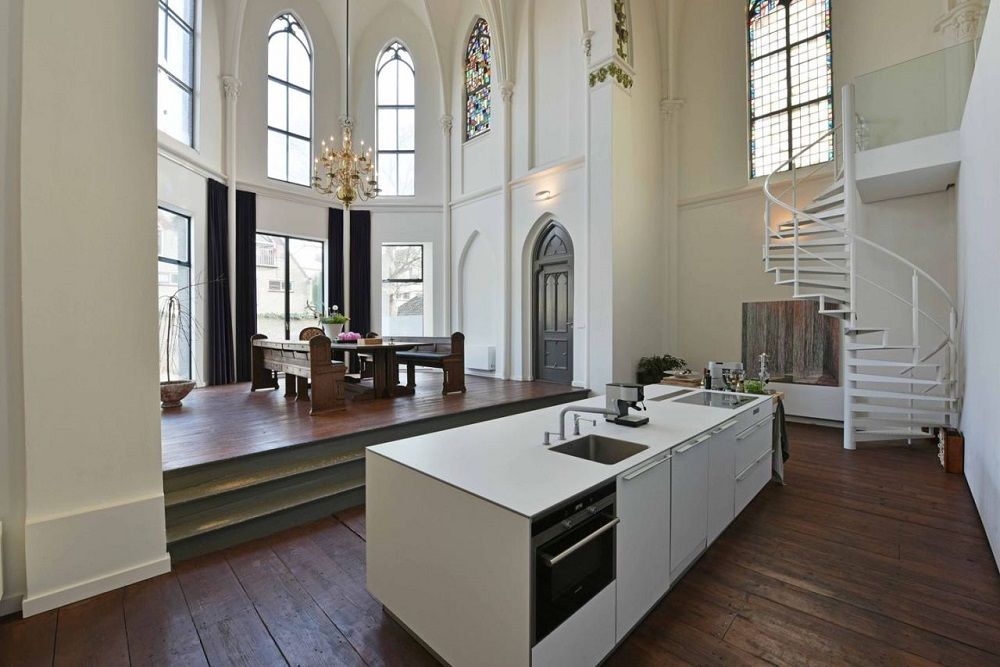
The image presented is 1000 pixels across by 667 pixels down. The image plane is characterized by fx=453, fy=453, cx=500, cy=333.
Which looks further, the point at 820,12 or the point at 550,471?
the point at 820,12

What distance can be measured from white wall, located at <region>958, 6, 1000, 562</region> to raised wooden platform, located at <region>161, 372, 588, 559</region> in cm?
395

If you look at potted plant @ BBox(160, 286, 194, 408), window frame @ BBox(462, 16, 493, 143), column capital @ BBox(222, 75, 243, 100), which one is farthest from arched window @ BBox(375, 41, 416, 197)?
potted plant @ BBox(160, 286, 194, 408)

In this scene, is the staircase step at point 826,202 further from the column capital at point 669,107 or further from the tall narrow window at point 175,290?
the tall narrow window at point 175,290

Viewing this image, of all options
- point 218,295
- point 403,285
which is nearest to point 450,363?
point 403,285

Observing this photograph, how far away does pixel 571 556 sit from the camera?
1486 mm

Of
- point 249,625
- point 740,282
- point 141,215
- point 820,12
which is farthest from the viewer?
point 740,282

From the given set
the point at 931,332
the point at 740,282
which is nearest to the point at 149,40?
the point at 740,282

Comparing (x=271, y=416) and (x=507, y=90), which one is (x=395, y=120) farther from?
(x=271, y=416)

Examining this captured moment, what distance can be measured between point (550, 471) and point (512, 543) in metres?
0.37

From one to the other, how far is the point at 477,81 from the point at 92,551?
9.16m

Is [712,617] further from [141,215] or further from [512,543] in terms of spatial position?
[141,215]

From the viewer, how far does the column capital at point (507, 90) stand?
7.96 meters

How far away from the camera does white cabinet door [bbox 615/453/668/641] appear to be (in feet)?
5.48

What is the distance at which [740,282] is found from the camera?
6.62m
